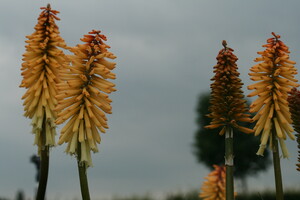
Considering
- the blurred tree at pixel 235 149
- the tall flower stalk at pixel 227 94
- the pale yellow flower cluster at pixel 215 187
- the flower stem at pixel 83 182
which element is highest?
the blurred tree at pixel 235 149

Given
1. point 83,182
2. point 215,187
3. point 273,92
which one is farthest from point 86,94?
point 215,187

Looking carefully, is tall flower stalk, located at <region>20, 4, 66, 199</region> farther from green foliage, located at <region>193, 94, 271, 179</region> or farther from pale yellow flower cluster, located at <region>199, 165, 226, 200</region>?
green foliage, located at <region>193, 94, 271, 179</region>

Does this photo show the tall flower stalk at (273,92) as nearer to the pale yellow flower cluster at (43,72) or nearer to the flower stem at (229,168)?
the flower stem at (229,168)

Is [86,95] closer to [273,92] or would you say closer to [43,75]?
[43,75]

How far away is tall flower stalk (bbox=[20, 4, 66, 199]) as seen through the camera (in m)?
8.62

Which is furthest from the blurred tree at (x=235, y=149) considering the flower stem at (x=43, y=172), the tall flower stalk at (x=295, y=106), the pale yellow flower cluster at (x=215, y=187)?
the tall flower stalk at (x=295, y=106)

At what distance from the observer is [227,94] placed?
6438 mm

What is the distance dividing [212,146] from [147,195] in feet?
57.5

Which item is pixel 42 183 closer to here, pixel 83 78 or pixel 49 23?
pixel 83 78

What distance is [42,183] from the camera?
318 inches

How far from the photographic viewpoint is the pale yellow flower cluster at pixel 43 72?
8.63 metres

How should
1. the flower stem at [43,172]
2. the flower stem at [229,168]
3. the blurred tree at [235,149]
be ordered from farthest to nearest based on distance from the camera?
1. the blurred tree at [235,149]
2. the flower stem at [43,172]
3. the flower stem at [229,168]

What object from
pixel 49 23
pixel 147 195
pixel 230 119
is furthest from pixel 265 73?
pixel 147 195

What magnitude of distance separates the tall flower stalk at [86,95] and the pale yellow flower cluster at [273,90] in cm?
221
